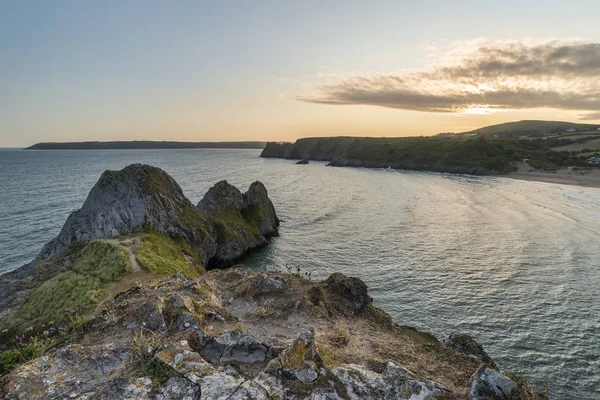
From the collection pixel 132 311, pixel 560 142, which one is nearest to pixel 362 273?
pixel 132 311

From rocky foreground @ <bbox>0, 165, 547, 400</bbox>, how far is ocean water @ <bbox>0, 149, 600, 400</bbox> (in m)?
7.99

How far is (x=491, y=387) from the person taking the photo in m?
9.78

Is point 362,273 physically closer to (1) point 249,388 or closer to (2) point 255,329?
(2) point 255,329

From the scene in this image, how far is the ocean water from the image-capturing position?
70.7ft

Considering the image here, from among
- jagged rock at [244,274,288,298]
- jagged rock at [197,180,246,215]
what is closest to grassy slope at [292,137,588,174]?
jagged rock at [197,180,246,215]

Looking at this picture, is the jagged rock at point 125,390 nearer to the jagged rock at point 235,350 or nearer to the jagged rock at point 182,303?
the jagged rock at point 235,350

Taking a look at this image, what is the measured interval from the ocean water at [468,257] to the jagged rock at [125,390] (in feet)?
63.9

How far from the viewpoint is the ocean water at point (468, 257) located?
2155cm

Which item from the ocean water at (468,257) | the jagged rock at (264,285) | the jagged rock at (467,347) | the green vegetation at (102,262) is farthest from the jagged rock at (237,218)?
the jagged rock at (467,347)

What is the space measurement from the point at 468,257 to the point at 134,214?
3775 cm

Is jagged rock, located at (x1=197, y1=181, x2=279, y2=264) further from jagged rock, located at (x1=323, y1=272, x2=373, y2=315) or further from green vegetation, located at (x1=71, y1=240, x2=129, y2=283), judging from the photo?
jagged rock, located at (x1=323, y1=272, x2=373, y2=315)

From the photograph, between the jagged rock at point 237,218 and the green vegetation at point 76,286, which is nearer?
the green vegetation at point 76,286

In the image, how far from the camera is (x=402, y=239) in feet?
143

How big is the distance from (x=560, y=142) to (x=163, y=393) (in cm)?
22036
